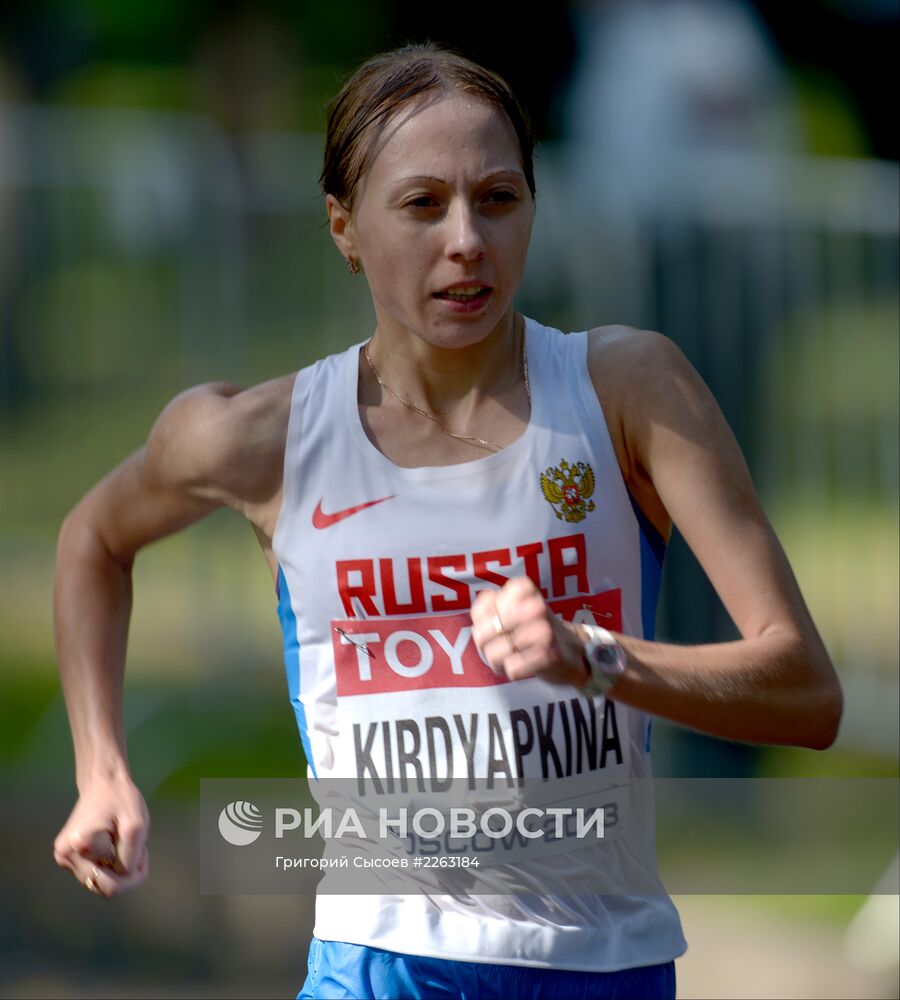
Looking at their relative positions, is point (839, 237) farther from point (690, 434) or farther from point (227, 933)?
point (690, 434)

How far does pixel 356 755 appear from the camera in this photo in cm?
264

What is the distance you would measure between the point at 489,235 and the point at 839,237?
13.3 ft

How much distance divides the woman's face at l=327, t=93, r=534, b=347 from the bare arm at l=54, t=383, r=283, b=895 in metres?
0.36

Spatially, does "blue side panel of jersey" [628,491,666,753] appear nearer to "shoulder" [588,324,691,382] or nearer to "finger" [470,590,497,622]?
"shoulder" [588,324,691,382]

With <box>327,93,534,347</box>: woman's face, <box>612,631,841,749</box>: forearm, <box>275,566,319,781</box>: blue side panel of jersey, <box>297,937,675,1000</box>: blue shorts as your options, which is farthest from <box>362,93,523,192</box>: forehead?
<box>297,937,675,1000</box>: blue shorts

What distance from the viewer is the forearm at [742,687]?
2223 mm

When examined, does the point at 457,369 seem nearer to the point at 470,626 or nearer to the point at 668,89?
the point at 470,626

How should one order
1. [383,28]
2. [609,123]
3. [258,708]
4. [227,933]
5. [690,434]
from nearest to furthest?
[690,434] < [227,933] < [258,708] < [609,123] < [383,28]

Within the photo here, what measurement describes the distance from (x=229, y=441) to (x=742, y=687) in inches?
37.4

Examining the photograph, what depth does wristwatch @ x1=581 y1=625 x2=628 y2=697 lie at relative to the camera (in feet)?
7.06

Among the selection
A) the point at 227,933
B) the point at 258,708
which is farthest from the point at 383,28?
the point at 227,933

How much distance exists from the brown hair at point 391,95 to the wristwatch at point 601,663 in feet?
2.75

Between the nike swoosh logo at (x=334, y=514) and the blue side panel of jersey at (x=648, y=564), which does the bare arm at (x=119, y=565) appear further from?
the blue side panel of jersey at (x=648, y=564)

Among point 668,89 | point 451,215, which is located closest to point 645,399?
point 451,215
